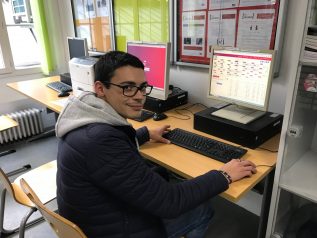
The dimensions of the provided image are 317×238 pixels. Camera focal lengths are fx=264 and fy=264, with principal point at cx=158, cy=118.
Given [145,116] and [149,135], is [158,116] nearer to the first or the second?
[145,116]

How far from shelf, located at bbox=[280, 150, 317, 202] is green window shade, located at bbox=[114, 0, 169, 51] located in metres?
1.41

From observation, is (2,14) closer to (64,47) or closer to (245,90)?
(64,47)

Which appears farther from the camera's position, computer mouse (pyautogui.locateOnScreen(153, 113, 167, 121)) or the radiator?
the radiator

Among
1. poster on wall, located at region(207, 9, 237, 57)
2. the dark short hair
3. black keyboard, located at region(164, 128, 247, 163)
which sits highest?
poster on wall, located at region(207, 9, 237, 57)

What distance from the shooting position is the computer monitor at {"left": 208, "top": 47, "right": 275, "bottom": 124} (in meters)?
1.37

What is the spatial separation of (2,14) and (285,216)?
11.1 feet

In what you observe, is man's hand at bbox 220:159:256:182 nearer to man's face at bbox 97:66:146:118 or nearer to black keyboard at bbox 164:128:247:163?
black keyboard at bbox 164:128:247:163

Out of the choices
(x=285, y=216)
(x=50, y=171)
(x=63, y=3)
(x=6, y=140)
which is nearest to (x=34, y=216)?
(x=50, y=171)

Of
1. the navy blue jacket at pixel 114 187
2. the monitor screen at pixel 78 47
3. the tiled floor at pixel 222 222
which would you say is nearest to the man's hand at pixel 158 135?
the navy blue jacket at pixel 114 187

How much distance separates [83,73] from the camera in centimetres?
202

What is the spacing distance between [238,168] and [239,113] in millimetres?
492

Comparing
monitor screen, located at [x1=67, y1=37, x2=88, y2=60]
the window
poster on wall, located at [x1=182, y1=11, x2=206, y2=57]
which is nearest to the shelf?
poster on wall, located at [x1=182, y1=11, x2=206, y2=57]

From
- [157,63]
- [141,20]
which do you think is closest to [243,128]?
[157,63]

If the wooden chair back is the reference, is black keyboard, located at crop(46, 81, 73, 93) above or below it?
above
